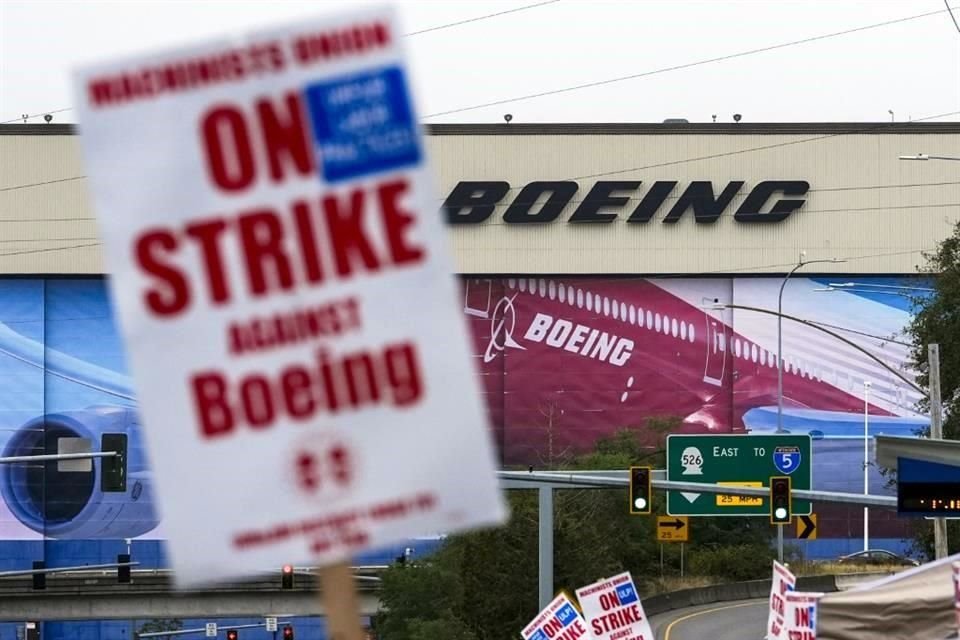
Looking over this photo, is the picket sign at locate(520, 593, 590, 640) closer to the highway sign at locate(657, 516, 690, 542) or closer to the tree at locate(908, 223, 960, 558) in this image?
the highway sign at locate(657, 516, 690, 542)

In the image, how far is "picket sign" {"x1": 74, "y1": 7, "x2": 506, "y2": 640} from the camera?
13.5 feet

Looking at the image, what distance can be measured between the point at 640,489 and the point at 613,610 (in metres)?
14.2

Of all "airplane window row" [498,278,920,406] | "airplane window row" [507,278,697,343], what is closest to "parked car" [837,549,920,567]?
"airplane window row" [498,278,920,406]

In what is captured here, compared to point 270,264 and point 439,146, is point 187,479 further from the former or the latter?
point 439,146

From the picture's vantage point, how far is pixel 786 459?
44.2m

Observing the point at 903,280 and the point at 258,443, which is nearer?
the point at 258,443

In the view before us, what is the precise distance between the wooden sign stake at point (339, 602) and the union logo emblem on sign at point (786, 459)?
40629mm

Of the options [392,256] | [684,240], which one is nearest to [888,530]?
[684,240]

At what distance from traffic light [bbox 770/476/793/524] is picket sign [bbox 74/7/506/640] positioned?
3398 centimetres

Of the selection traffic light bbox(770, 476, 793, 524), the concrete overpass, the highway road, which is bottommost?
the concrete overpass

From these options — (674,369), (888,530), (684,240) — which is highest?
(684,240)

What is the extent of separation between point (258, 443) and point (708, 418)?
8597 centimetres

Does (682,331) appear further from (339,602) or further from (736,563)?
(339,602)

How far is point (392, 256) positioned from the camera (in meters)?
4.16
